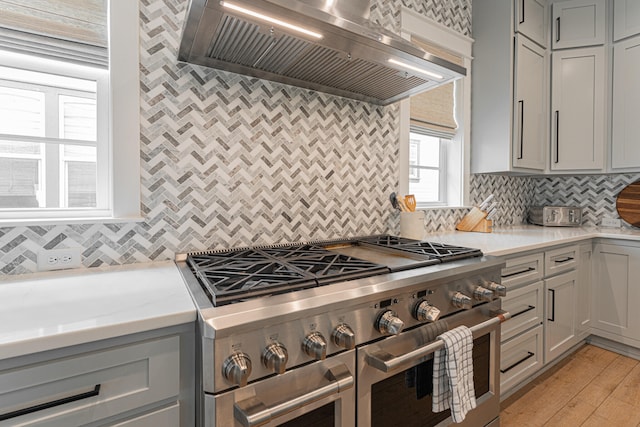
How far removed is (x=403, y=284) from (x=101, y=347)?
851 mm

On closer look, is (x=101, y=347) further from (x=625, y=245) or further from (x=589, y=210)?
(x=589, y=210)

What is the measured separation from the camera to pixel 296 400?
873mm

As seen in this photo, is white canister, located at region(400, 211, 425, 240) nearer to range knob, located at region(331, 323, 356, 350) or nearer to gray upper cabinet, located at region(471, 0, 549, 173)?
gray upper cabinet, located at region(471, 0, 549, 173)

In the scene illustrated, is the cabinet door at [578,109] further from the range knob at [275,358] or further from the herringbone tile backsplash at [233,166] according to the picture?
the range knob at [275,358]

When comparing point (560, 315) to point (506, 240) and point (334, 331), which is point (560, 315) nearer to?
point (506, 240)

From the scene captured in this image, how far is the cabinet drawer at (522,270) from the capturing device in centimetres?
185

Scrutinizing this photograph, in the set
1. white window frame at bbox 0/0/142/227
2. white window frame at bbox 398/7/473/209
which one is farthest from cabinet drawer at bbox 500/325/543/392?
white window frame at bbox 0/0/142/227

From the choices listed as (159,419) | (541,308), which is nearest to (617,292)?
(541,308)

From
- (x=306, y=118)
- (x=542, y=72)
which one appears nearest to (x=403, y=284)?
(x=306, y=118)

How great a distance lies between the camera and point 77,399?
758mm

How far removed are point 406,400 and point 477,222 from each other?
168 cm

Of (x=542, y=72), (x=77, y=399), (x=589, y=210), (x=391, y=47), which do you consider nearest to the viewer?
Result: (x=77, y=399)

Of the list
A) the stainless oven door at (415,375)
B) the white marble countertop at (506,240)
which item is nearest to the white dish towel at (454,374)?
the stainless oven door at (415,375)

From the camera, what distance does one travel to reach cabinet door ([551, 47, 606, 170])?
276cm
